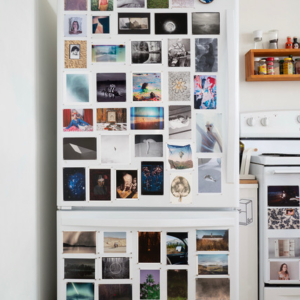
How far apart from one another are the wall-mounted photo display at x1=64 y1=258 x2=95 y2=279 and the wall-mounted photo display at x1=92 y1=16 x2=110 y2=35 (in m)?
1.07

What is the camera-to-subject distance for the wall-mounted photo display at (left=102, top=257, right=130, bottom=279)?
4.79 feet

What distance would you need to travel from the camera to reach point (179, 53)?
144 centimetres

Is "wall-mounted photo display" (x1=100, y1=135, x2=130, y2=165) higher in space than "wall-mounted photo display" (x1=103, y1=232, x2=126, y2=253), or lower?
higher

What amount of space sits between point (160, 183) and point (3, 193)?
664mm

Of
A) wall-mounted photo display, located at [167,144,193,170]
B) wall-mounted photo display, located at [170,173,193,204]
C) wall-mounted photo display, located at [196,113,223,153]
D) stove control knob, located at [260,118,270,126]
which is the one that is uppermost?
stove control knob, located at [260,118,270,126]

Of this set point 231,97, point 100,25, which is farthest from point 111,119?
point 231,97

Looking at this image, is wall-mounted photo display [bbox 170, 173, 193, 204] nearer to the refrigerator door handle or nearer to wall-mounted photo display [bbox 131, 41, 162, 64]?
the refrigerator door handle

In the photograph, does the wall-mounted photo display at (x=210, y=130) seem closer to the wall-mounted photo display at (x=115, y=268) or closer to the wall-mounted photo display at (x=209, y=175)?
the wall-mounted photo display at (x=209, y=175)

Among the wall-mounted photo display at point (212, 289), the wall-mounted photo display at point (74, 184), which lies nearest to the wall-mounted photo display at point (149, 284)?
the wall-mounted photo display at point (212, 289)

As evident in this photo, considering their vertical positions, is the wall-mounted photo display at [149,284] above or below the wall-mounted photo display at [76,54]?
below

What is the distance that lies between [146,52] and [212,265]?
1.04 meters

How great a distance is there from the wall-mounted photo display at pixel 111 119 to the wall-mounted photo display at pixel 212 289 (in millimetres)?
809

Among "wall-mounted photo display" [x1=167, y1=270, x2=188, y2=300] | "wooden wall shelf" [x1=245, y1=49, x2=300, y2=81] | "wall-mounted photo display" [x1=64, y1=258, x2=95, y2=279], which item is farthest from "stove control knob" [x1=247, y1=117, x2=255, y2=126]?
"wall-mounted photo display" [x1=64, y1=258, x2=95, y2=279]

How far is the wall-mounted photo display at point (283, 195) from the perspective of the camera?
166 centimetres
